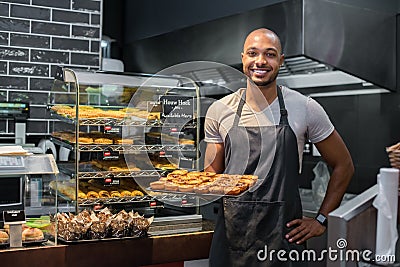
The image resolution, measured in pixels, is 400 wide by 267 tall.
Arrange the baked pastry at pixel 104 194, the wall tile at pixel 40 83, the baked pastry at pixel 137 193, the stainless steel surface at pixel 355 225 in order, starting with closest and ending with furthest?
1. the stainless steel surface at pixel 355 225
2. the baked pastry at pixel 104 194
3. the baked pastry at pixel 137 193
4. the wall tile at pixel 40 83

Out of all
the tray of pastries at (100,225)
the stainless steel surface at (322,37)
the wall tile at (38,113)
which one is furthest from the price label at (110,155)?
the wall tile at (38,113)

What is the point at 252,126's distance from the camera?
2.74 m

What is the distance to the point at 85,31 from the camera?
4.72m

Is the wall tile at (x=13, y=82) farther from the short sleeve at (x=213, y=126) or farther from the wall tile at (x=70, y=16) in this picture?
the short sleeve at (x=213, y=126)

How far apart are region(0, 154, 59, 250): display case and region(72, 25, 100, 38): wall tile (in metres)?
2.11

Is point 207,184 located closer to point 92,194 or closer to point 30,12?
point 92,194

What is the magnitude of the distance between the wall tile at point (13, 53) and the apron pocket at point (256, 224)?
2480 millimetres

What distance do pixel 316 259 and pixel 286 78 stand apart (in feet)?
4.75

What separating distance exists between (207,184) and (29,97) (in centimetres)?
240

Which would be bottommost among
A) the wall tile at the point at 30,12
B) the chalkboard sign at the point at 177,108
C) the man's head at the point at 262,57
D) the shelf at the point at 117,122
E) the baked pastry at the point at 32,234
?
the baked pastry at the point at 32,234

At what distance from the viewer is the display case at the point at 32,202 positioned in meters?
2.49

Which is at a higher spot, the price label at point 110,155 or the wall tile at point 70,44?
the wall tile at point 70,44

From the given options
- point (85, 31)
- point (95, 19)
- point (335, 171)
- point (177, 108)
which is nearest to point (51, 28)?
point (85, 31)

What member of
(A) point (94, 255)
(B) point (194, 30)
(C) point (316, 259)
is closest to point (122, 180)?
(A) point (94, 255)
